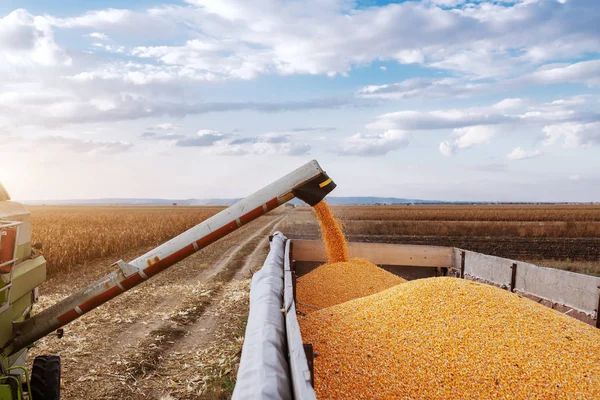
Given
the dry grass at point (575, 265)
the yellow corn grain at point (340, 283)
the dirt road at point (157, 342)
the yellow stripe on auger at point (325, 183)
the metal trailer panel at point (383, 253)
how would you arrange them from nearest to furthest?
the yellow stripe on auger at point (325, 183) < the dirt road at point (157, 342) < the yellow corn grain at point (340, 283) < the metal trailer panel at point (383, 253) < the dry grass at point (575, 265)

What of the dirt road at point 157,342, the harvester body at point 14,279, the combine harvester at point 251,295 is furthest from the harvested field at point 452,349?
the harvester body at point 14,279

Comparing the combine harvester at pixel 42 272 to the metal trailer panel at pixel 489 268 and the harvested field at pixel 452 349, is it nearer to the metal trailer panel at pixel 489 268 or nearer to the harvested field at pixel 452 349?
the harvested field at pixel 452 349

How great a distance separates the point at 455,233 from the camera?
27.4 m

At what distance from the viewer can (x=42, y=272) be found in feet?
14.2

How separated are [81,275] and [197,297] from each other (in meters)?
5.15

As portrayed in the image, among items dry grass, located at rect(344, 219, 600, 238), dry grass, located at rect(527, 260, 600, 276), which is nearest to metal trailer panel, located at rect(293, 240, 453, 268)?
dry grass, located at rect(527, 260, 600, 276)

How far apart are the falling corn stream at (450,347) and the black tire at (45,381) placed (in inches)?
91.0

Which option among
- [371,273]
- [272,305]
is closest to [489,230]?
[371,273]

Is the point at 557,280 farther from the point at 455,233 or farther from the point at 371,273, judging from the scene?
the point at 455,233

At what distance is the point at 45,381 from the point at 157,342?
283 cm

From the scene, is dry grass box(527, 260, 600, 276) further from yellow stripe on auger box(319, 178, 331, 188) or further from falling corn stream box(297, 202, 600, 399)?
yellow stripe on auger box(319, 178, 331, 188)

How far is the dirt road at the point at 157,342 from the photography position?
199 inches

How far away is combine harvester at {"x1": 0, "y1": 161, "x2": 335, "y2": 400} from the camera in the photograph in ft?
11.8

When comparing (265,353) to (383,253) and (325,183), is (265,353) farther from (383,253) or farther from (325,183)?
(383,253)
